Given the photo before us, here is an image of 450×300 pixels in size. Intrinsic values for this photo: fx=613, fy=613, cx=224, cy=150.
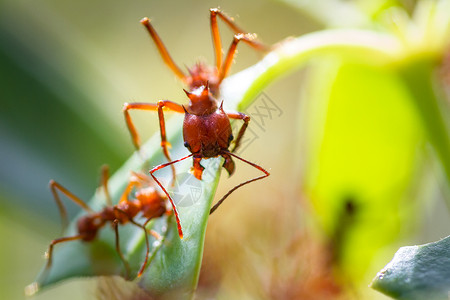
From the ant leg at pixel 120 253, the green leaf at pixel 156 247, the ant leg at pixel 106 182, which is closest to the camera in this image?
the green leaf at pixel 156 247

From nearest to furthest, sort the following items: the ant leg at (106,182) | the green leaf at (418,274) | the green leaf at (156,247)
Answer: the green leaf at (418,274) < the green leaf at (156,247) < the ant leg at (106,182)

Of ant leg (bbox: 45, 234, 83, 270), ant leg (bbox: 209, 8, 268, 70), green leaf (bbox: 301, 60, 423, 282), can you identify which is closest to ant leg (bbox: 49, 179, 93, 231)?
ant leg (bbox: 45, 234, 83, 270)

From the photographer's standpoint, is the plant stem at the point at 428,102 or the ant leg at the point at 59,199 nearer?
the plant stem at the point at 428,102

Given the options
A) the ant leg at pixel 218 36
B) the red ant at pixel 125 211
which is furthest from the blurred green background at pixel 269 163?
the red ant at pixel 125 211

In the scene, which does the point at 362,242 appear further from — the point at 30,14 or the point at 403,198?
the point at 30,14

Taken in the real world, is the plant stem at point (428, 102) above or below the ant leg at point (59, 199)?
below

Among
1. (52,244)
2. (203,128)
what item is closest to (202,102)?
(203,128)

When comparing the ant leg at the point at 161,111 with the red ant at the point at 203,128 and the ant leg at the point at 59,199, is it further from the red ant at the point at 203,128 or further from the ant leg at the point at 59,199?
the ant leg at the point at 59,199
